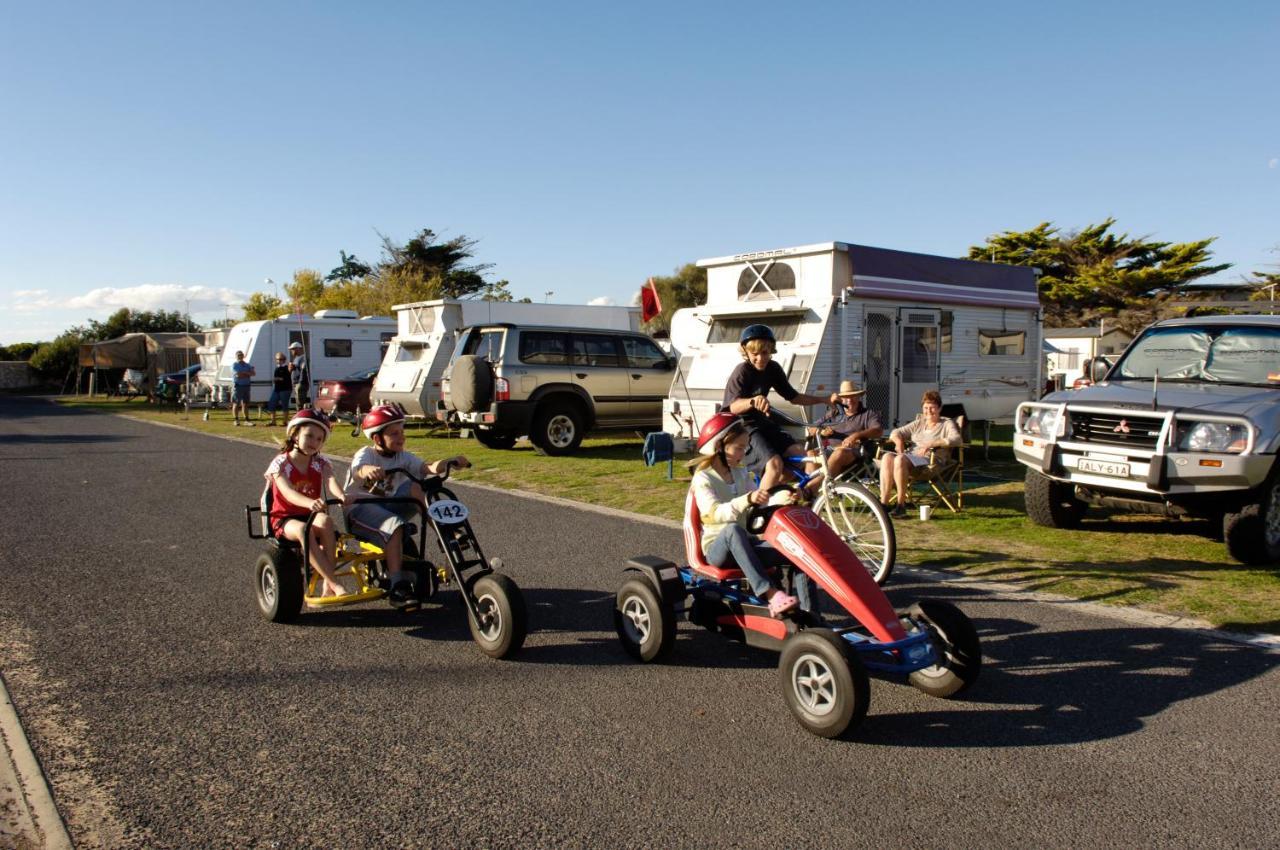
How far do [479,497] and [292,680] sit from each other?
6.28m

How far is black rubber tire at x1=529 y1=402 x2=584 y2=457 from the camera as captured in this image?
15.4 meters

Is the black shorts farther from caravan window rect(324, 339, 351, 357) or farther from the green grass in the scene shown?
caravan window rect(324, 339, 351, 357)

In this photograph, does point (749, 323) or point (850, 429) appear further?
point (749, 323)

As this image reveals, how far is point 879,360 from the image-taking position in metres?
12.7

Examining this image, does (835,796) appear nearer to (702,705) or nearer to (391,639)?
(702,705)

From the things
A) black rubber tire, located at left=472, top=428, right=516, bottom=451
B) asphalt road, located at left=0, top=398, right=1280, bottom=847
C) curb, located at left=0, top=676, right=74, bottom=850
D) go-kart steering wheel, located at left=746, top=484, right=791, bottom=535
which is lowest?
curb, located at left=0, top=676, right=74, bottom=850

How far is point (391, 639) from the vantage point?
5594 mm

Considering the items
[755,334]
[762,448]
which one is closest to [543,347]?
[755,334]

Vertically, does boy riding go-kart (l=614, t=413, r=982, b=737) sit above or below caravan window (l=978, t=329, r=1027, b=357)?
below

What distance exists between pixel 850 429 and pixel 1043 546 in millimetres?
2383

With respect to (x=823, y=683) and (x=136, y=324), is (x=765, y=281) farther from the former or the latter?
(x=136, y=324)

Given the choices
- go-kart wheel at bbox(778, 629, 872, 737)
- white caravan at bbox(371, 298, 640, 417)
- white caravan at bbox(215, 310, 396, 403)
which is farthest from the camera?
white caravan at bbox(215, 310, 396, 403)

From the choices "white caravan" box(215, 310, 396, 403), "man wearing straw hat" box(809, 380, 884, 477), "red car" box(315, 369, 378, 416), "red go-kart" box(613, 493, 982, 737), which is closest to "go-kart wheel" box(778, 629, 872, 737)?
"red go-kart" box(613, 493, 982, 737)

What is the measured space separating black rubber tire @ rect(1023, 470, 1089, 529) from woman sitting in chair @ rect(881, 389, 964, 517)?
105 cm
